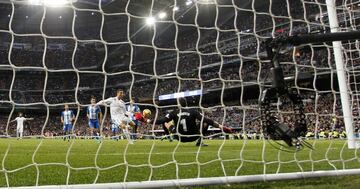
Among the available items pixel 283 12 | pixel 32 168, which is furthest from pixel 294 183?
pixel 283 12

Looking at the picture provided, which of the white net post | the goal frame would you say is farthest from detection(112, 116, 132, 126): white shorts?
the goal frame

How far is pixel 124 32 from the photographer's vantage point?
92.3 ft

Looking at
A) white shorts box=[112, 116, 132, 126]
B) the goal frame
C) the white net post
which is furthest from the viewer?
white shorts box=[112, 116, 132, 126]

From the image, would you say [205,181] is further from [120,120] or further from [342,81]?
[120,120]

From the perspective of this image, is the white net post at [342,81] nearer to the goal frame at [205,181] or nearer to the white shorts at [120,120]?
the goal frame at [205,181]

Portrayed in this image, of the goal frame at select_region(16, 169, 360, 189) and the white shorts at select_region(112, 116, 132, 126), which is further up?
the white shorts at select_region(112, 116, 132, 126)

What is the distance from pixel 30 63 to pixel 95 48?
16.7ft

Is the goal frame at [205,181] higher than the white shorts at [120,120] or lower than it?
lower

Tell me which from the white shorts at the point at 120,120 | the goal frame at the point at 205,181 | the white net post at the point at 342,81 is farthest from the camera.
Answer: the white shorts at the point at 120,120

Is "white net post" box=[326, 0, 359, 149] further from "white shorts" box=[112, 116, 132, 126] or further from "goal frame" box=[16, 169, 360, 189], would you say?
"white shorts" box=[112, 116, 132, 126]

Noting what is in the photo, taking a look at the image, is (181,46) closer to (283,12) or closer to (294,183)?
(283,12)

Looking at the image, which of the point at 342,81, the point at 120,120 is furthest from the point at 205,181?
the point at 120,120

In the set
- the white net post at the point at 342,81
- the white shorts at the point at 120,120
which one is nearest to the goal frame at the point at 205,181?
the white net post at the point at 342,81

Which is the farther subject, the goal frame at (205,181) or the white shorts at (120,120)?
the white shorts at (120,120)
